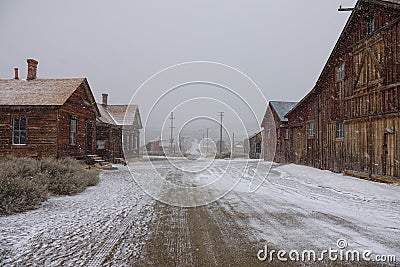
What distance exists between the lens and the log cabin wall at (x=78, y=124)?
2014 cm

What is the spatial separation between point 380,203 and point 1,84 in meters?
22.9

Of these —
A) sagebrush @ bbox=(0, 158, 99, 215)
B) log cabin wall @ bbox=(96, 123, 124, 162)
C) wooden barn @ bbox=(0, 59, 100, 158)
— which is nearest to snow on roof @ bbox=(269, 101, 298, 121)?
log cabin wall @ bbox=(96, 123, 124, 162)

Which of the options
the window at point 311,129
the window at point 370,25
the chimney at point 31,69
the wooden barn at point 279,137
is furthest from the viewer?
the wooden barn at point 279,137

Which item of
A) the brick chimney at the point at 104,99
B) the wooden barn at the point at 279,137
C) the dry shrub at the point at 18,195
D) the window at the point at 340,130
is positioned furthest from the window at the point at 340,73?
the brick chimney at the point at 104,99

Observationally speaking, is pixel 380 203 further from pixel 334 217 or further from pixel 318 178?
pixel 318 178

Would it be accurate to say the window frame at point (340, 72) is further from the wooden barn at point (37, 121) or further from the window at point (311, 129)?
the wooden barn at point (37, 121)

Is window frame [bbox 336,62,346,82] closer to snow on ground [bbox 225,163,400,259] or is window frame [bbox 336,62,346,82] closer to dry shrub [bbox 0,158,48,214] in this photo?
snow on ground [bbox 225,163,400,259]

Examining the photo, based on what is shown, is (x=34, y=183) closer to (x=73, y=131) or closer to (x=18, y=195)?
(x=18, y=195)

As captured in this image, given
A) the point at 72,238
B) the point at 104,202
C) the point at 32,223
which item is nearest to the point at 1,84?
the point at 104,202

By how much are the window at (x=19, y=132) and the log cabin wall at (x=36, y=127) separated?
26 cm

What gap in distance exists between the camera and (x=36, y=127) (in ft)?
63.8

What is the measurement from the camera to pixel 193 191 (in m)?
11.7

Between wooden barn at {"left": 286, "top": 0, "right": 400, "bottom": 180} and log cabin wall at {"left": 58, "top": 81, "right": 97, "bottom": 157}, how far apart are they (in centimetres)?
1557

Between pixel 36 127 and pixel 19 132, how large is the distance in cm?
128
